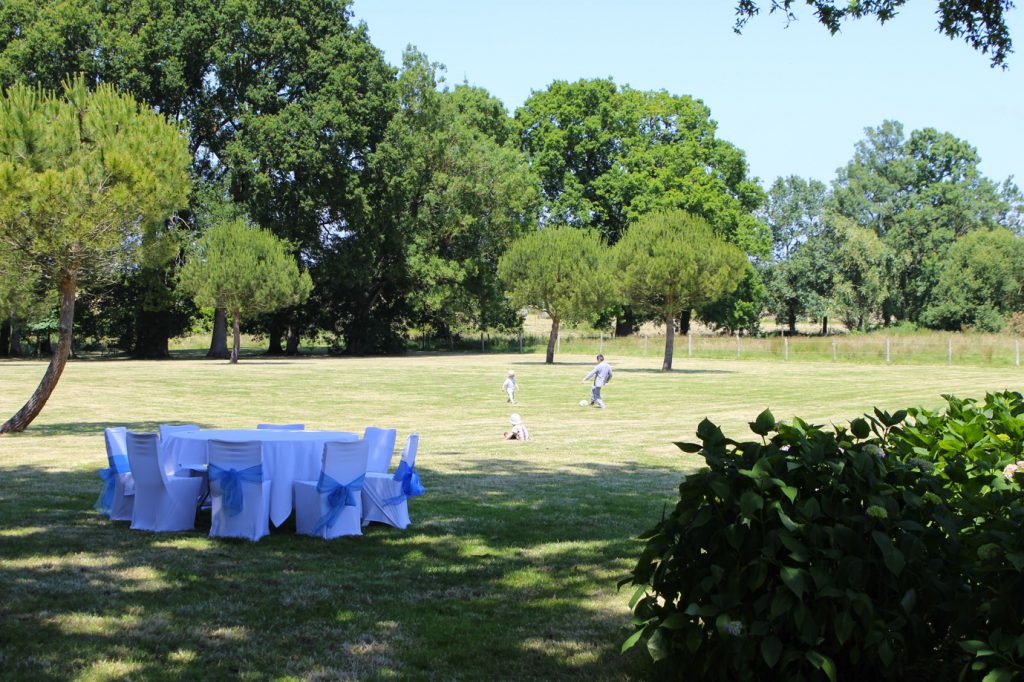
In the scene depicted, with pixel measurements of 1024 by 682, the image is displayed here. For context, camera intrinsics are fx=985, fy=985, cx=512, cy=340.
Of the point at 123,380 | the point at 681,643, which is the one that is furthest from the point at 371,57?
the point at 681,643

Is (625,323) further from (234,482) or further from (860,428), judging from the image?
(860,428)

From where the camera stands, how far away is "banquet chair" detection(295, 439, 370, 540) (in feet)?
28.2

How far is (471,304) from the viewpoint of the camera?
217ft

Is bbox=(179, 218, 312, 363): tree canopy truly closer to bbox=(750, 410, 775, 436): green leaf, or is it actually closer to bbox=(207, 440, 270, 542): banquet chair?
bbox=(207, 440, 270, 542): banquet chair

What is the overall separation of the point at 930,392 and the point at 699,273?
16994 millimetres

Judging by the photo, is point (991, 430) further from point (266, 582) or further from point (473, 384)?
point (473, 384)

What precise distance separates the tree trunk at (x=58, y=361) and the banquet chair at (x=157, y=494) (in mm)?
8752

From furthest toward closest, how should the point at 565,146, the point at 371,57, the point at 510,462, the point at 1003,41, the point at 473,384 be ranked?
the point at 565,146
the point at 371,57
the point at 473,384
the point at 510,462
the point at 1003,41

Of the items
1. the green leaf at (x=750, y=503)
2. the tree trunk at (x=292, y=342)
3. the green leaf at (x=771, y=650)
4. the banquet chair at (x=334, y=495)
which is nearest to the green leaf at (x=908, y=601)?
the green leaf at (x=771, y=650)

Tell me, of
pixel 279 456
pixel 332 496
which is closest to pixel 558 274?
pixel 279 456

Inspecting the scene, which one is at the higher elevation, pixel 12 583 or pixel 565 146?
pixel 565 146

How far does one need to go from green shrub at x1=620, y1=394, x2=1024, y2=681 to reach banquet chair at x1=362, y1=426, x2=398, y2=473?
222 inches

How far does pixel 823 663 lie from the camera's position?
3.73 m

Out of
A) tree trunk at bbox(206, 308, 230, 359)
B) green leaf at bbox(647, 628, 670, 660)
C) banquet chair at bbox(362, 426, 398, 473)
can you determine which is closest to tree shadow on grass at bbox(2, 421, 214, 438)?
banquet chair at bbox(362, 426, 398, 473)
